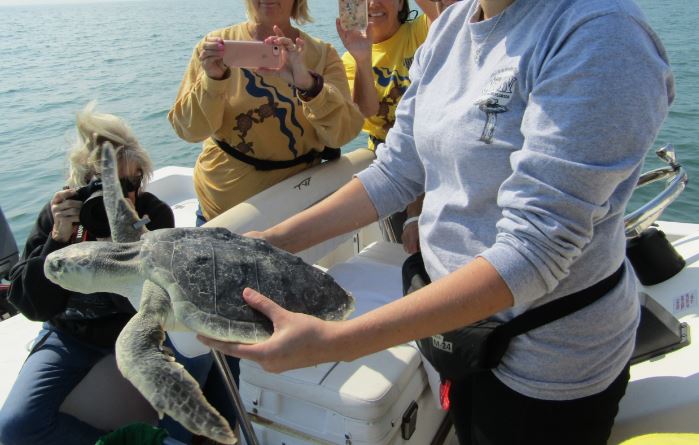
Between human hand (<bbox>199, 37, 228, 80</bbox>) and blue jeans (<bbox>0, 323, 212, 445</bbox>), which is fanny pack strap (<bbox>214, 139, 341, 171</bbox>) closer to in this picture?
human hand (<bbox>199, 37, 228, 80</bbox>)

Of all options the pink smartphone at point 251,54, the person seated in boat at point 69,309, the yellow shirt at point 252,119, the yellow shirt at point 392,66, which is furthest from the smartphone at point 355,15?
the person seated in boat at point 69,309

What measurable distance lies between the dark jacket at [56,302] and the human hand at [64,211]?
67mm

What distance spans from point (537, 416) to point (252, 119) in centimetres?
170

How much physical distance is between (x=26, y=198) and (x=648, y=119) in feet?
25.4

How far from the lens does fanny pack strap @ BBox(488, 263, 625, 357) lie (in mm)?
979

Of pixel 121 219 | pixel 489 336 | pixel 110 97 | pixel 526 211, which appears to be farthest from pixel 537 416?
pixel 110 97

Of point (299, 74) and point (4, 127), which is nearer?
point (299, 74)

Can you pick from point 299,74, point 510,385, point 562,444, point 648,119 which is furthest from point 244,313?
point 299,74

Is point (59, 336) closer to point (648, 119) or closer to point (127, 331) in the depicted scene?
point (127, 331)

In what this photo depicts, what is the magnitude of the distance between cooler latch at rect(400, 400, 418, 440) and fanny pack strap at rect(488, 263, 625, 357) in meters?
0.63

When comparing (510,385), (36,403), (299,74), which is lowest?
(36,403)

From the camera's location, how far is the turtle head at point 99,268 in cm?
125

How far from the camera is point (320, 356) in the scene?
95 cm

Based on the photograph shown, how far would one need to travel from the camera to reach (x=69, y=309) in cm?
202
